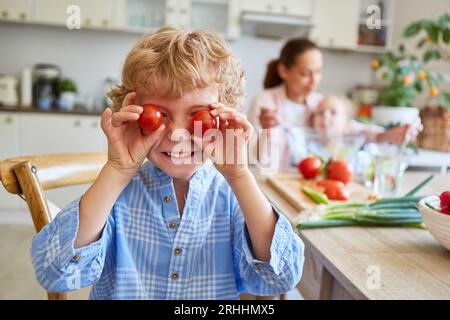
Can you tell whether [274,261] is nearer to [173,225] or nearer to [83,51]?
[173,225]

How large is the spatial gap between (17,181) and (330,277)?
0.52 m

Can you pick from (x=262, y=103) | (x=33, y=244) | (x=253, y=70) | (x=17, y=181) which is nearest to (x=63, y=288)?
(x=33, y=244)

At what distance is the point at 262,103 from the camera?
173 centimetres

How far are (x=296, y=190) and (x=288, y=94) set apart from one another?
2.44 feet

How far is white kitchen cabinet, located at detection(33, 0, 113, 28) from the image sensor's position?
8.89ft

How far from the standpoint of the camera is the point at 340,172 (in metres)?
1.21

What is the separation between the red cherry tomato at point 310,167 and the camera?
4.09 feet

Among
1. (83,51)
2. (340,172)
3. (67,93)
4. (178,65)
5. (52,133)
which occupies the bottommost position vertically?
(52,133)

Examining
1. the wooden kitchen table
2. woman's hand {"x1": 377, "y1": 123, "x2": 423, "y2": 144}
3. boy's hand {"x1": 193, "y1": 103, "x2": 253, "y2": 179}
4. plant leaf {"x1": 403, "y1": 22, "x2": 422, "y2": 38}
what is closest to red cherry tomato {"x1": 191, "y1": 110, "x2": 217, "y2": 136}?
boy's hand {"x1": 193, "y1": 103, "x2": 253, "y2": 179}

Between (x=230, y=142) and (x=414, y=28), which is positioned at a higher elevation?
(x=414, y=28)

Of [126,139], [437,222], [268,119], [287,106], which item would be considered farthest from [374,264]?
[287,106]

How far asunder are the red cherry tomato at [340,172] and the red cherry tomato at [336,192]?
15 cm

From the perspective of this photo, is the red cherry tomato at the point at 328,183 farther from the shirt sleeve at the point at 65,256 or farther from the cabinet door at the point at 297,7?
the cabinet door at the point at 297,7

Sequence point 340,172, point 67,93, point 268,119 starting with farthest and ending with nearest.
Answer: point 67,93 → point 268,119 → point 340,172
